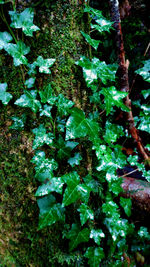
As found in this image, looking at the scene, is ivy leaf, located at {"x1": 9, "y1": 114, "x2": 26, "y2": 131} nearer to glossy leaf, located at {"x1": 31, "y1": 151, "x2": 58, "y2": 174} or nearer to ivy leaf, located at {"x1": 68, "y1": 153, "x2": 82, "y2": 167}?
glossy leaf, located at {"x1": 31, "y1": 151, "x2": 58, "y2": 174}

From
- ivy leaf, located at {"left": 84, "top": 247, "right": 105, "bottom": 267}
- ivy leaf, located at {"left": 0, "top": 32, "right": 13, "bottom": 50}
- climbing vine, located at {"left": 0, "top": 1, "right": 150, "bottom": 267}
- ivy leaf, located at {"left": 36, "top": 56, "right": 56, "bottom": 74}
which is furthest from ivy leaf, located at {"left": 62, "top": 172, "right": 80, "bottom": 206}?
ivy leaf, located at {"left": 0, "top": 32, "right": 13, "bottom": 50}

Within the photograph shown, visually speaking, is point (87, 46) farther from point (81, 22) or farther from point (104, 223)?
point (104, 223)

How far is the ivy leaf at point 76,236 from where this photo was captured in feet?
3.44

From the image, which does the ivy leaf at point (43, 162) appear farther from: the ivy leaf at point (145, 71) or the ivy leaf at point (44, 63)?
the ivy leaf at point (145, 71)

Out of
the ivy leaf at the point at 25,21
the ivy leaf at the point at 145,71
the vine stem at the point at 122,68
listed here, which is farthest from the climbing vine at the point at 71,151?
the ivy leaf at the point at 145,71

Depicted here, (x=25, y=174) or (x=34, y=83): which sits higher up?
(x=34, y=83)

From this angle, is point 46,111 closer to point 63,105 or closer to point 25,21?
point 63,105

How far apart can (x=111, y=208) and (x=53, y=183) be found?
52cm

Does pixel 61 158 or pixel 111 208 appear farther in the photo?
pixel 111 208

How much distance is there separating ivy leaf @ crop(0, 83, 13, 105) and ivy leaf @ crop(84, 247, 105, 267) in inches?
43.0

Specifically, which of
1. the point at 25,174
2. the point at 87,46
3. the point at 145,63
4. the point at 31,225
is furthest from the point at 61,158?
the point at 145,63

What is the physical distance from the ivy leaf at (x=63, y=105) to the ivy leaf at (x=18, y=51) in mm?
263

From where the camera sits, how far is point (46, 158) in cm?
97

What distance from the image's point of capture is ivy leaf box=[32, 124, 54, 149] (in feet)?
3.09
